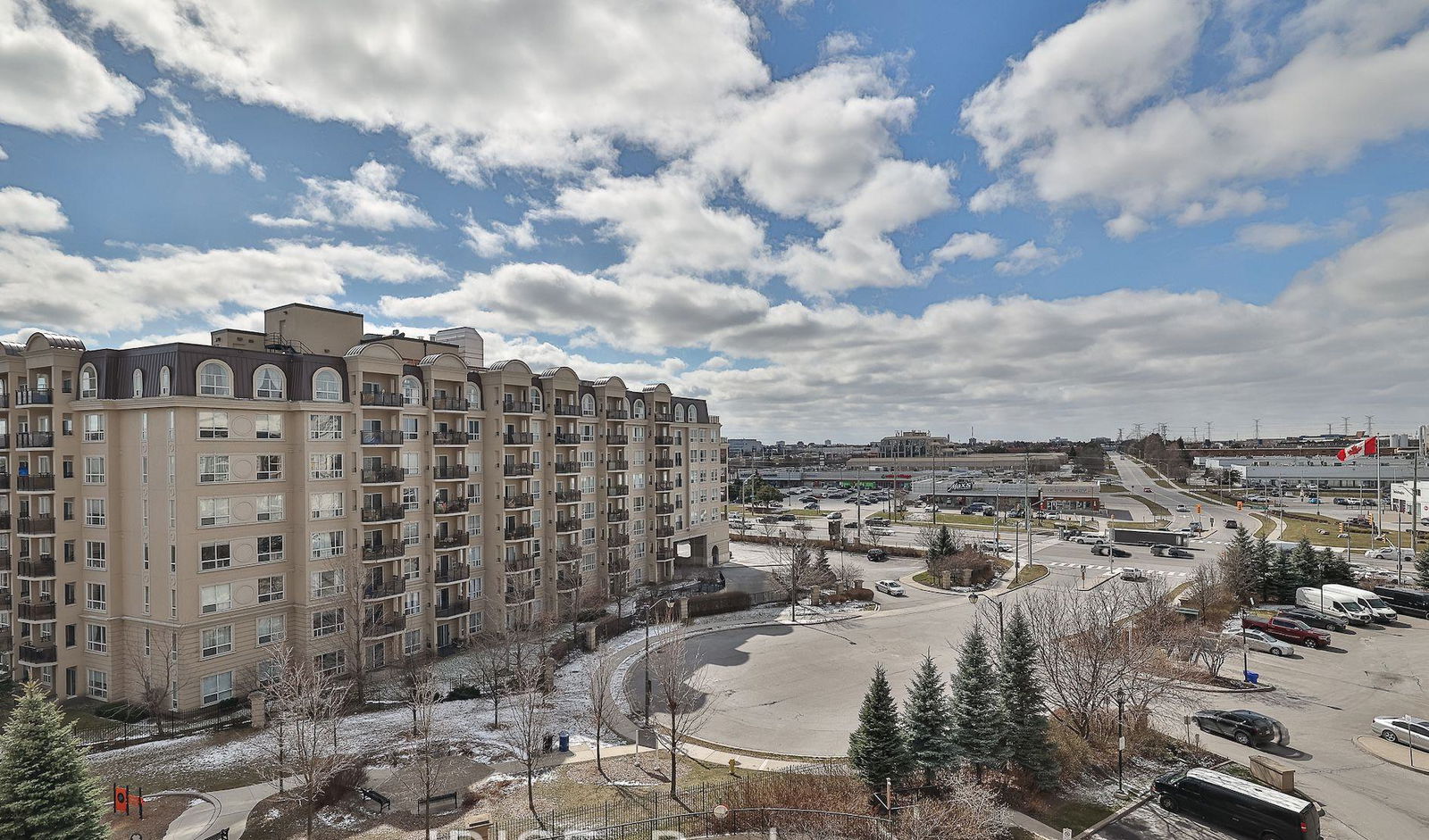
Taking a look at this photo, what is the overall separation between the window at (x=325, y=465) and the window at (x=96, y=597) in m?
10.9

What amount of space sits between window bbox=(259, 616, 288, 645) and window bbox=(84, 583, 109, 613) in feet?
23.7

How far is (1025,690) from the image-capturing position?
896 inches

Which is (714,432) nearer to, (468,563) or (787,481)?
(468,563)

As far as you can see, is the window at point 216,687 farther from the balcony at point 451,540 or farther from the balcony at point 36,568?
the balcony at point 451,540

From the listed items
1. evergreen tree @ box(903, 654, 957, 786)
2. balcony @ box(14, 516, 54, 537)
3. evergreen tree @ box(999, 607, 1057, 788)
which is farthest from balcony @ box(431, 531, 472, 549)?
evergreen tree @ box(999, 607, 1057, 788)

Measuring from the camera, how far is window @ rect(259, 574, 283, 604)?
33594 millimetres

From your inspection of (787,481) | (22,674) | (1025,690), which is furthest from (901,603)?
(787,481)

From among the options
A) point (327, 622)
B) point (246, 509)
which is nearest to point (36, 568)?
point (246, 509)

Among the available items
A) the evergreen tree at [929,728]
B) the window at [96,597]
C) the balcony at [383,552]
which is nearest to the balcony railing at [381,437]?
the balcony at [383,552]

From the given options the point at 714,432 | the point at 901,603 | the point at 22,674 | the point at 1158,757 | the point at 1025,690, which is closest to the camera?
the point at 1025,690

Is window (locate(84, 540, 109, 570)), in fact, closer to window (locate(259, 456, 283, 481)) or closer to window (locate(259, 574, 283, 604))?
window (locate(259, 574, 283, 604))

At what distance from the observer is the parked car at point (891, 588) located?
55.0 meters

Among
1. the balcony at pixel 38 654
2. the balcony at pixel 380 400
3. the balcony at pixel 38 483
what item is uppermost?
the balcony at pixel 380 400

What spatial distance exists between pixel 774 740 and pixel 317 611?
2513cm
